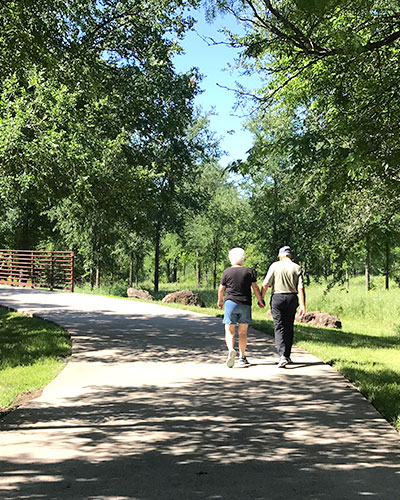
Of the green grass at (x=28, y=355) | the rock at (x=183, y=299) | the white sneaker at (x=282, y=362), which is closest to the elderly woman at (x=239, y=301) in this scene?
the white sneaker at (x=282, y=362)

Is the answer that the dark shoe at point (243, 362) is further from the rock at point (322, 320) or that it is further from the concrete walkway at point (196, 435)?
the rock at point (322, 320)

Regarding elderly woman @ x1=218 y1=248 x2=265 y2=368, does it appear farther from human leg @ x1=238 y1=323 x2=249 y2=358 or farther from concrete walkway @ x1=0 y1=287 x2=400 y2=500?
concrete walkway @ x1=0 y1=287 x2=400 y2=500

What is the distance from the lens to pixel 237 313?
832 centimetres

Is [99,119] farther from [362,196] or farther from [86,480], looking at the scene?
[86,480]

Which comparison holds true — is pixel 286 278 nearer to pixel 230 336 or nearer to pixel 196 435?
pixel 230 336

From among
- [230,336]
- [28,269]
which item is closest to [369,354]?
[230,336]

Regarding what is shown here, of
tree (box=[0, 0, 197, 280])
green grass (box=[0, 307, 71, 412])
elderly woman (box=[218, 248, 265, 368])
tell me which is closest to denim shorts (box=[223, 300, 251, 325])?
elderly woman (box=[218, 248, 265, 368])

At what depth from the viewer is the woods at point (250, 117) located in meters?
6.65

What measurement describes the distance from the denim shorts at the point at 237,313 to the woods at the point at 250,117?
1.51 meters

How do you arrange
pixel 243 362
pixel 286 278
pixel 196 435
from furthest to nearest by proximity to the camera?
1. pixel 286 278
2. pixel 243 362
3. pixel 196 435

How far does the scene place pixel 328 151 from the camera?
6.63m

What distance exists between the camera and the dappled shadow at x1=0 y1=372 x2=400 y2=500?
12.6 feet

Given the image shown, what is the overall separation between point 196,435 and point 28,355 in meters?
5.08

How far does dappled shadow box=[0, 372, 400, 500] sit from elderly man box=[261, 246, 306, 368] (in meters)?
1.44
